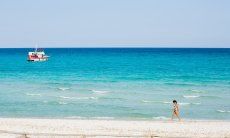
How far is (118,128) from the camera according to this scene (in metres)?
20.1

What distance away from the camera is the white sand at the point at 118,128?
18609 millimetres

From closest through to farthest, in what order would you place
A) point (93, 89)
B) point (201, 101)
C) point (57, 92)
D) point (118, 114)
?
point (118, 114)
point (201, 101)
point (57, 92)
point (93, 89)

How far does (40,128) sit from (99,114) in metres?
8.14

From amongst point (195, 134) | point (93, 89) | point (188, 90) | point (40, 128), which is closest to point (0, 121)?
point (40, 128)

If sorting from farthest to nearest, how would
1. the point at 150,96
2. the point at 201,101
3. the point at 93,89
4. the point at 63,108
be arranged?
the point at 93,89 → the point at 150,96 → the point at 201,101 → the point at 63,108

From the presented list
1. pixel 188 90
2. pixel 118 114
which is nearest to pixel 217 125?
pixel 118 114

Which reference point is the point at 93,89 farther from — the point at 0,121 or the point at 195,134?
the point at 195,134

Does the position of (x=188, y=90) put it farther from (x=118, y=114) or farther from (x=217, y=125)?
(x=217, y=125)

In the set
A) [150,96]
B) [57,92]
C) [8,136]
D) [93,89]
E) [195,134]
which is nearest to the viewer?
[8,136]

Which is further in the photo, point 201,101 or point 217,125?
point 201,101

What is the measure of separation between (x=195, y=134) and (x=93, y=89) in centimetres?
2275

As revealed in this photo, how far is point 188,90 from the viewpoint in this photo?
39656mm

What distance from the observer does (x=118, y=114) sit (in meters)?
27.6

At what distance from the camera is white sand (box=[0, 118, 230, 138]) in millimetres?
18609
